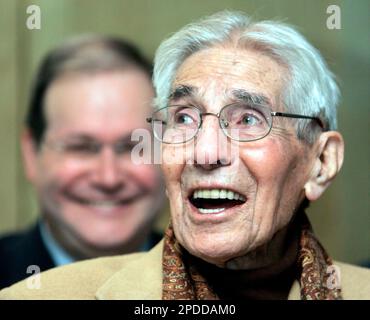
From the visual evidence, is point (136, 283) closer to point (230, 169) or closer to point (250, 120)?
point (230, 169)

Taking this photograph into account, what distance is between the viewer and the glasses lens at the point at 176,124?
2.20 meters

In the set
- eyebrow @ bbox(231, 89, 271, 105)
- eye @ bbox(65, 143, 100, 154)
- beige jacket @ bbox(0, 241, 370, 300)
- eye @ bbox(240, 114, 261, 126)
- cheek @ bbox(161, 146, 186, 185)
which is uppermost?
eyebrow @ bbox(231, 89, 271, 105)

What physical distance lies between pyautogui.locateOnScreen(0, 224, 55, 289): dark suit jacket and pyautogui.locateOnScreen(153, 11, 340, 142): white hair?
3.81 feet

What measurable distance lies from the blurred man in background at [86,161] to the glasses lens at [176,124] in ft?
2.59

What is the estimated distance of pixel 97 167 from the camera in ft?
10.5

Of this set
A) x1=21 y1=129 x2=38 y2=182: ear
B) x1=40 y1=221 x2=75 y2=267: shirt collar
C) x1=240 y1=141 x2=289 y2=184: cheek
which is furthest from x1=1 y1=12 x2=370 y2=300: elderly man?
x1=21 y1=129 x2=38 y2=182: ear

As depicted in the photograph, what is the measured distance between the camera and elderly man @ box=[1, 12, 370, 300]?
2.14 m

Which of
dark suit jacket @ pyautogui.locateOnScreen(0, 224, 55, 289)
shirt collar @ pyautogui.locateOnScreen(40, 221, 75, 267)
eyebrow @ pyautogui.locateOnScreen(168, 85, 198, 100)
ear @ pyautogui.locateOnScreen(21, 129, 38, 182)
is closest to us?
eyebrow @ pyautogui.locateOnScreen(168, 85, 198, 100)

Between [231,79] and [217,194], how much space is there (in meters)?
0.34

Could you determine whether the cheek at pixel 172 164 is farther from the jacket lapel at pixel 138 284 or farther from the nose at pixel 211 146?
the jacket lapel at pixel 138 284

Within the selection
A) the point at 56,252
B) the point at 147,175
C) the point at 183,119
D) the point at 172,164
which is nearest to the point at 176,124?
the point at 183,119

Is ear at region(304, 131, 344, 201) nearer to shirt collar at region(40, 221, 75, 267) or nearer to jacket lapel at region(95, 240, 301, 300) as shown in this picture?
jacket lapel at region(95, 240, 301, 300)

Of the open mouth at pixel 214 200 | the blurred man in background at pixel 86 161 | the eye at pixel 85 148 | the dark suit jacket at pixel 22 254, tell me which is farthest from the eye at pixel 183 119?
the dark suit jacket at pixel 22 254
